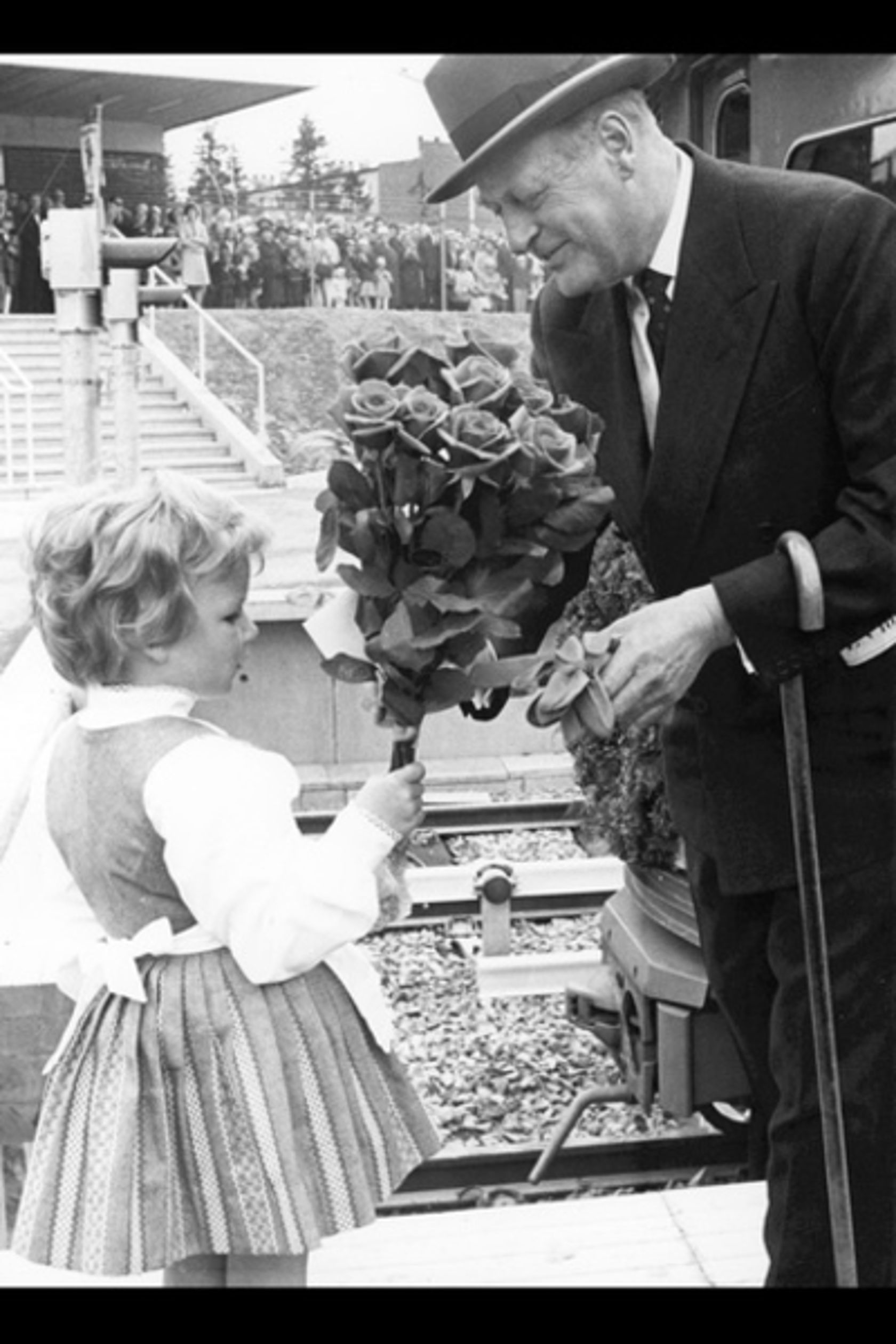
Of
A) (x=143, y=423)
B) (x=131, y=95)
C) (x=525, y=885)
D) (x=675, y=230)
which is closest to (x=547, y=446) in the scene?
(x=675, y=230)

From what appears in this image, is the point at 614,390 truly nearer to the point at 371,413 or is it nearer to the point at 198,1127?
the point at 371,413

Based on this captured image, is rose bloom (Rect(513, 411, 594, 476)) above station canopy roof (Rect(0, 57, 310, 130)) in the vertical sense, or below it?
below

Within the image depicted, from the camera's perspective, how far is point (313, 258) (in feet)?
29.5

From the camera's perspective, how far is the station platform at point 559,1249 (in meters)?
3.06

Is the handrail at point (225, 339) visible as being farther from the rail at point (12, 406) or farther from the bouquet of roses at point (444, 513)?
the bouquet of roses at point (444, 513)

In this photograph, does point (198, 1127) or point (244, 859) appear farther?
point (198, 1127)

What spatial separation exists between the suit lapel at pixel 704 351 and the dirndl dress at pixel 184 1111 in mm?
799

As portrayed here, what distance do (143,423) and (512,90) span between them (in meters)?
8.48

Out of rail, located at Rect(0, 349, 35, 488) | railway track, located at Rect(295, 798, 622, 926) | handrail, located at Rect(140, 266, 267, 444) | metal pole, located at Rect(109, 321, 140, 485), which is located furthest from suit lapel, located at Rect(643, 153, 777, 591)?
rail, located at Rect(0, 349, 35, 488)

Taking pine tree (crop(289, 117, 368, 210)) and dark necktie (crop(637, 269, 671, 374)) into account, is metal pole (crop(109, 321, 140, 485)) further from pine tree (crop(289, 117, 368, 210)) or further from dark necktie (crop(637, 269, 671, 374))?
dark necktie (crop(637, 269, 671, 374))

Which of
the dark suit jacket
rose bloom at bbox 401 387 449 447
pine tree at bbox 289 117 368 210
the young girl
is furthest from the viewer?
pine tree at bbox 289 117 368 210

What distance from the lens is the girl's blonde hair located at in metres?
2.38

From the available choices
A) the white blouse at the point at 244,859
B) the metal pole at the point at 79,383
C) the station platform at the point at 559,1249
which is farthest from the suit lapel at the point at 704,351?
the metal pole at the point at 79,383

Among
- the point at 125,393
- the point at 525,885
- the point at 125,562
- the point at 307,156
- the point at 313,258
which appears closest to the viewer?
the point at 125,562
